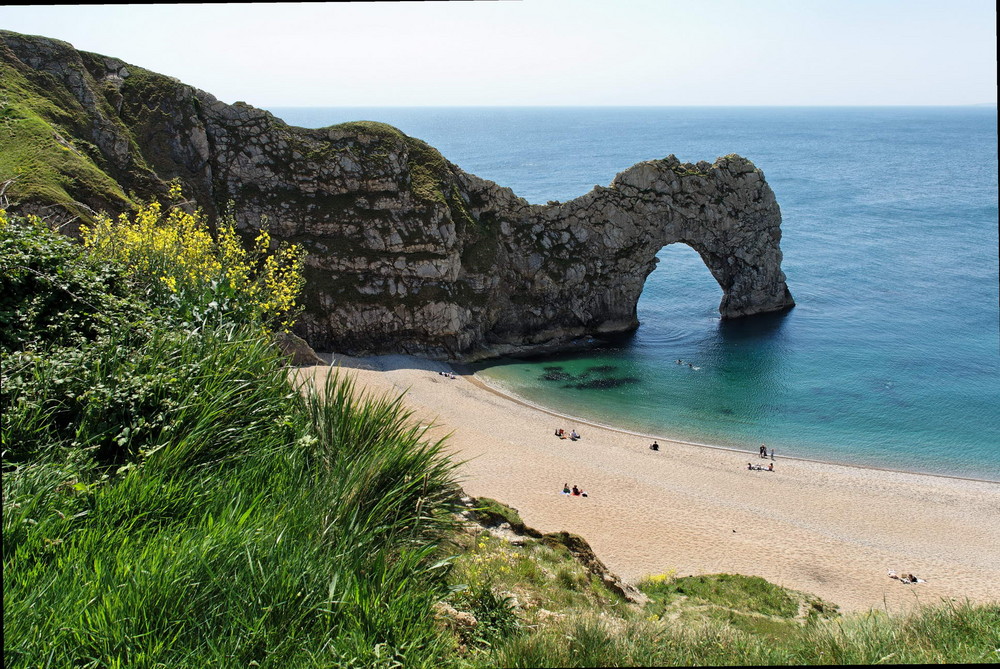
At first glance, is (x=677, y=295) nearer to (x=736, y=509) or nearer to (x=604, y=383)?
(x=604, y=383)

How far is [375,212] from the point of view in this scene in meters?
45.6

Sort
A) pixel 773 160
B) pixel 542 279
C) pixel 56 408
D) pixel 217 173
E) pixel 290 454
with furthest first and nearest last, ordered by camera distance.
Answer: pixel 773 160 → pixel 542 279 → pixel 217 173 → pixel 290 454 → pixel 56 408

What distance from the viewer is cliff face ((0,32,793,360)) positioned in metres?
42.7

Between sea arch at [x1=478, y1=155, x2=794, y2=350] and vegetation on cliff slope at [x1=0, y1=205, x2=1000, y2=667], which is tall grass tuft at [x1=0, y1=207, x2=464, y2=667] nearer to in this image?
vegetation on cliff slope at [x1=0, y1=205, x2=1000, y2=667]

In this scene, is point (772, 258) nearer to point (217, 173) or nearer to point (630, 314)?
point (630, 314)

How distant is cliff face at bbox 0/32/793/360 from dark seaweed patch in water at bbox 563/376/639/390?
6364 mm

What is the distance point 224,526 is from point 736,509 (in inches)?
1034

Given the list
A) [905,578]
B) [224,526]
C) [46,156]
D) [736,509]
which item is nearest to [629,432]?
[736,509]

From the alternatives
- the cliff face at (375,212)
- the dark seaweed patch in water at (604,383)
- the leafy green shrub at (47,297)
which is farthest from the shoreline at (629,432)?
the leafy green shrub at (47,297)

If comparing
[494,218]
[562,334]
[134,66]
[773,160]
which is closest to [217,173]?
[134,66]

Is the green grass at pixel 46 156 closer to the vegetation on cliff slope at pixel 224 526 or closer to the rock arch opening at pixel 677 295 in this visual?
the vegetation on cliff slope at pixel 224 526

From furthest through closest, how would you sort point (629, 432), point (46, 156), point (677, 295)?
point (677, 295)
point (629, 432)
point (46, 156)

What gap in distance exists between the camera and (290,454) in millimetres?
7523

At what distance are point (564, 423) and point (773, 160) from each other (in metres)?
130
